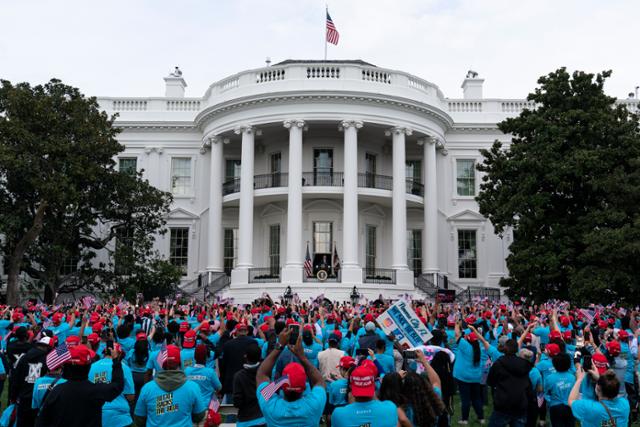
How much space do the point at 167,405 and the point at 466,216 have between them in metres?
29.4

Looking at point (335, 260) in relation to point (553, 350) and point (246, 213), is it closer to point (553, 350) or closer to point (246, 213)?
point (246, 213)

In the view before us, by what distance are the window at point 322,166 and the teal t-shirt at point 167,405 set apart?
2550 centimetres

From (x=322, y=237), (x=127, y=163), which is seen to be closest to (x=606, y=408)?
(x=322, y=237)

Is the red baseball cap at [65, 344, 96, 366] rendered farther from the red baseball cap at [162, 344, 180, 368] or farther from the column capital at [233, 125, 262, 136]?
the column capital at [233, 125, 262, 136]

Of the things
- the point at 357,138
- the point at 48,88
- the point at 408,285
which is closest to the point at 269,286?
the point at 408,285

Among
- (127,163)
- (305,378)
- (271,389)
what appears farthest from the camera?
(127,163)

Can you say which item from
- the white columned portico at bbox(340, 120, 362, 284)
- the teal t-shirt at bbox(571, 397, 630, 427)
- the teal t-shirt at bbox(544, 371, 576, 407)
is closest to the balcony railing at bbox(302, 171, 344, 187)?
the white columned portico at bbox(340, 120, 362, 284)

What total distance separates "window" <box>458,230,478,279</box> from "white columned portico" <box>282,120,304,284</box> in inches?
385

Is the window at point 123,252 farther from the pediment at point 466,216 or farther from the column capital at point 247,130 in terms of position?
the pediment at point 466,216

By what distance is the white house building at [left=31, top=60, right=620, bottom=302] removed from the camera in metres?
28.5

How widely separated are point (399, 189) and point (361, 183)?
2.72 metres

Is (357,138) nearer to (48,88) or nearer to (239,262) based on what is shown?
(239,262)

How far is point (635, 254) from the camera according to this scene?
19.7 m

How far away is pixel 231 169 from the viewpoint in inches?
1320
